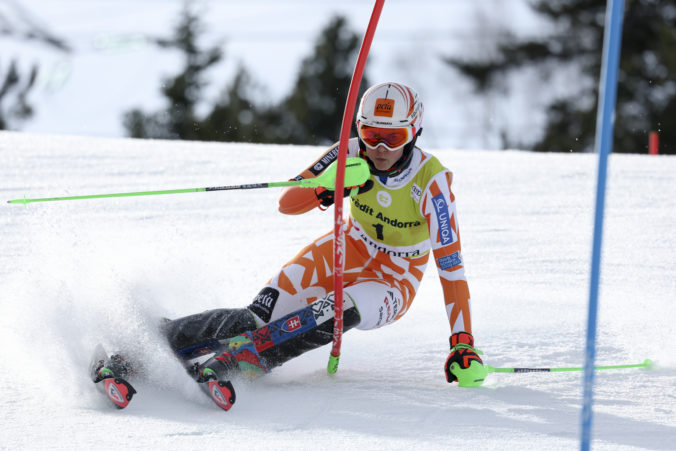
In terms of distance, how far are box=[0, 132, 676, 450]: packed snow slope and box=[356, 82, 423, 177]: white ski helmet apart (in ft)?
3.15

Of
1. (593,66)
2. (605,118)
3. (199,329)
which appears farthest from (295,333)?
(593,66)

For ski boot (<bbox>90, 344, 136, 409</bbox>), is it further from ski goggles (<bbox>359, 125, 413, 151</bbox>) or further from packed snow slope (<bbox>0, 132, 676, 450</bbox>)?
ski goggles (<bbox>359, 125, 413, 151</bbox>)

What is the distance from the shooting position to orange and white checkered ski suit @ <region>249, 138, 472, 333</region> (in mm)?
3496

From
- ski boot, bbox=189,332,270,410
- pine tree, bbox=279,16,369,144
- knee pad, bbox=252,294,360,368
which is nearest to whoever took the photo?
ski boot, bbox=189,332,270,410

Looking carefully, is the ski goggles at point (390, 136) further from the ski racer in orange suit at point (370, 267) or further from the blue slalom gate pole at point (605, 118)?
the blue slalom gate pole at point (605, 118)

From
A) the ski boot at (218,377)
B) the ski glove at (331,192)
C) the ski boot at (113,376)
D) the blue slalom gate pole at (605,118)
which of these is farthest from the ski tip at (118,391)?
the blue slalom gate pole at (605,118)

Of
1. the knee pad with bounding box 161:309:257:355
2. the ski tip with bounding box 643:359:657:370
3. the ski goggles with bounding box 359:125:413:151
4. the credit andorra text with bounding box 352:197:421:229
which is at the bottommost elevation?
the ski tip with bounding box 643:359:657:370

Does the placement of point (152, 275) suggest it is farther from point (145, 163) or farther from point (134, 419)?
point (145, 163)

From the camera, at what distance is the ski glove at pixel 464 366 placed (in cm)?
336

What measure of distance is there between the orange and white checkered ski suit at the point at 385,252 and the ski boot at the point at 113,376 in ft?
2.12

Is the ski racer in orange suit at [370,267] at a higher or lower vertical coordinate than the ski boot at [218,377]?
higher

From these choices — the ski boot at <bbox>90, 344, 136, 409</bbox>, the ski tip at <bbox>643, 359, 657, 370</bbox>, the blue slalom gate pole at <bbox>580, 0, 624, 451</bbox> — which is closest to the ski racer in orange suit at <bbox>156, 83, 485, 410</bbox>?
the ski boot at <bbox>90, 344, 136, 409</bbox>

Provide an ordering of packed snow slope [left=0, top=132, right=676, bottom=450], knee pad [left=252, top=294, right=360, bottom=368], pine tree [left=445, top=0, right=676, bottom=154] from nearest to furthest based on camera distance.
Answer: packed snow slope [left=0, top=132, right=676, bottom=450] → knee pad [left=252, top=294, right=360, bottom=368] → pine tree [left=445, top=0, right=676, bottom=154]

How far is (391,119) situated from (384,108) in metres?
0.06
